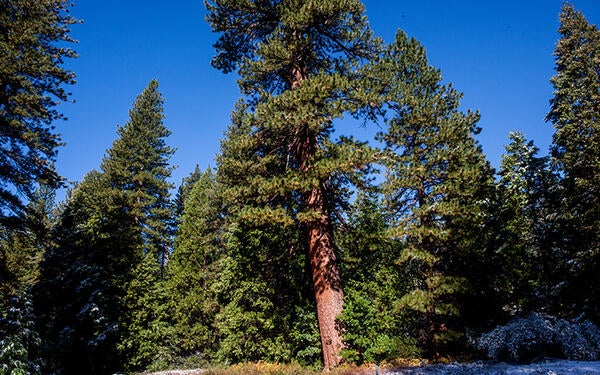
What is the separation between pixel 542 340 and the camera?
9.42m

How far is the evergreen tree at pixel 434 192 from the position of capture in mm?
12320

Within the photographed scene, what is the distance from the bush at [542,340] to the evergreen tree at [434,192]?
1924mm

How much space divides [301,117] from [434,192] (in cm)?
730

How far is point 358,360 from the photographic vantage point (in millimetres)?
8773

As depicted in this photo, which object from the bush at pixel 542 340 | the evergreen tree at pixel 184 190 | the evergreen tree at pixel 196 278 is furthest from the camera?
the evergreen tree at pixel 184 190

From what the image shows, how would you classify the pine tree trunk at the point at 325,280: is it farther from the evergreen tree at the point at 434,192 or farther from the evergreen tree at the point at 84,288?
the evergreen tree at the point at 84,288

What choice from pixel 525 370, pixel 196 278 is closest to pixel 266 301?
pixel 196 278

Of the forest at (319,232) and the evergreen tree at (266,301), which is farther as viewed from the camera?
the evergreen tree at (266,301)

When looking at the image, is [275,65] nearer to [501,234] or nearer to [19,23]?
[19,23]

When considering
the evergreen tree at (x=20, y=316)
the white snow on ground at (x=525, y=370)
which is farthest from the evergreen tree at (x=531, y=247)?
the evergreen tree at (x=20, y=316)

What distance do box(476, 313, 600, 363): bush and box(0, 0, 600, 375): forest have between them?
0.19ft

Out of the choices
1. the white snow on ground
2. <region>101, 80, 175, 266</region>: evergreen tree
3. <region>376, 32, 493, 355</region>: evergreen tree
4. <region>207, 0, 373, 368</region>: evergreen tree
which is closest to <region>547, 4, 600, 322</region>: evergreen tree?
<region>376, 32, 493, 355</region>: evergreen tree

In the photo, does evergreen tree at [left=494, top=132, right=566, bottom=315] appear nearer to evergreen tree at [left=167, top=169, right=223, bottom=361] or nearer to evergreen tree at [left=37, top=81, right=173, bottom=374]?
evergreen tree at [left=167, top=169, right=223, bottom=361]

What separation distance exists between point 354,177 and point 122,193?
798 inches
